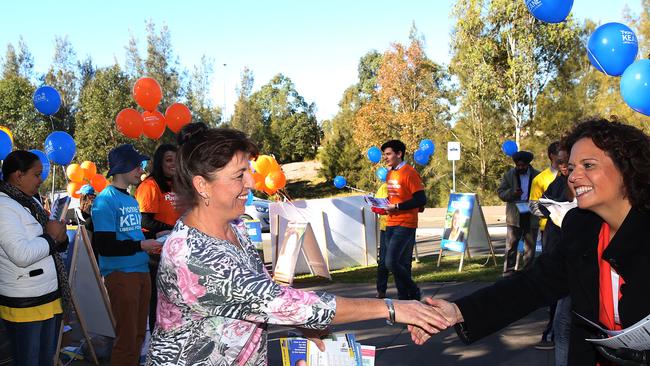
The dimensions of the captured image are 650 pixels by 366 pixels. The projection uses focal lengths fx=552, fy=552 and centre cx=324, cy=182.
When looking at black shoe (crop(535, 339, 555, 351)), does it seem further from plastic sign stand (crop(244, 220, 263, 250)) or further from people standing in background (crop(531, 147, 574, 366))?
plastic sign stand (crop(244, 220, 263, 250))

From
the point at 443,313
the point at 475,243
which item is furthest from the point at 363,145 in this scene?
the point at 443,313

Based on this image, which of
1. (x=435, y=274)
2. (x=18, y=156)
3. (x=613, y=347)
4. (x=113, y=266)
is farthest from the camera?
(x=435, y=274)

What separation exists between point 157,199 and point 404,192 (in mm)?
3394

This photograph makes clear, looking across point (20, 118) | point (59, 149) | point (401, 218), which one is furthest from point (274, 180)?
point (20, 118)

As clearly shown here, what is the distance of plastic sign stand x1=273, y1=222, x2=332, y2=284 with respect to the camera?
8.83m

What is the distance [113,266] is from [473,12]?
2782cm

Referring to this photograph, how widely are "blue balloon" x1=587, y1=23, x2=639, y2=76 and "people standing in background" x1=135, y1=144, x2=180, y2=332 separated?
502 cm

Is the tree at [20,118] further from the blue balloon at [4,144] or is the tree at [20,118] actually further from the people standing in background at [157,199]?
the people standing in background at [157,199]

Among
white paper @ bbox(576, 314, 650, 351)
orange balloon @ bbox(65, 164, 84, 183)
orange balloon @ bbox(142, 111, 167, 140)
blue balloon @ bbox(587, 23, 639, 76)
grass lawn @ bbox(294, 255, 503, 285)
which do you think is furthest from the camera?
orange balloon @ bbox(65, 164, 84, 183)

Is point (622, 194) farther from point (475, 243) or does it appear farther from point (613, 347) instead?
point (475, 243)

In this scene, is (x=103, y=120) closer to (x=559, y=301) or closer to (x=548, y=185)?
(x=548, y=185)

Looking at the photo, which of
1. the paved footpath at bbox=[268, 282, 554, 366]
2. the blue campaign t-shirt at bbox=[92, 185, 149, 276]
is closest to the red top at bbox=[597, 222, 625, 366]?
the paved footpath at bbox=[268, 282, 554, 366]

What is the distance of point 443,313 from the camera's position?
8.09 ft

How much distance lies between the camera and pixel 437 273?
31.9ft
